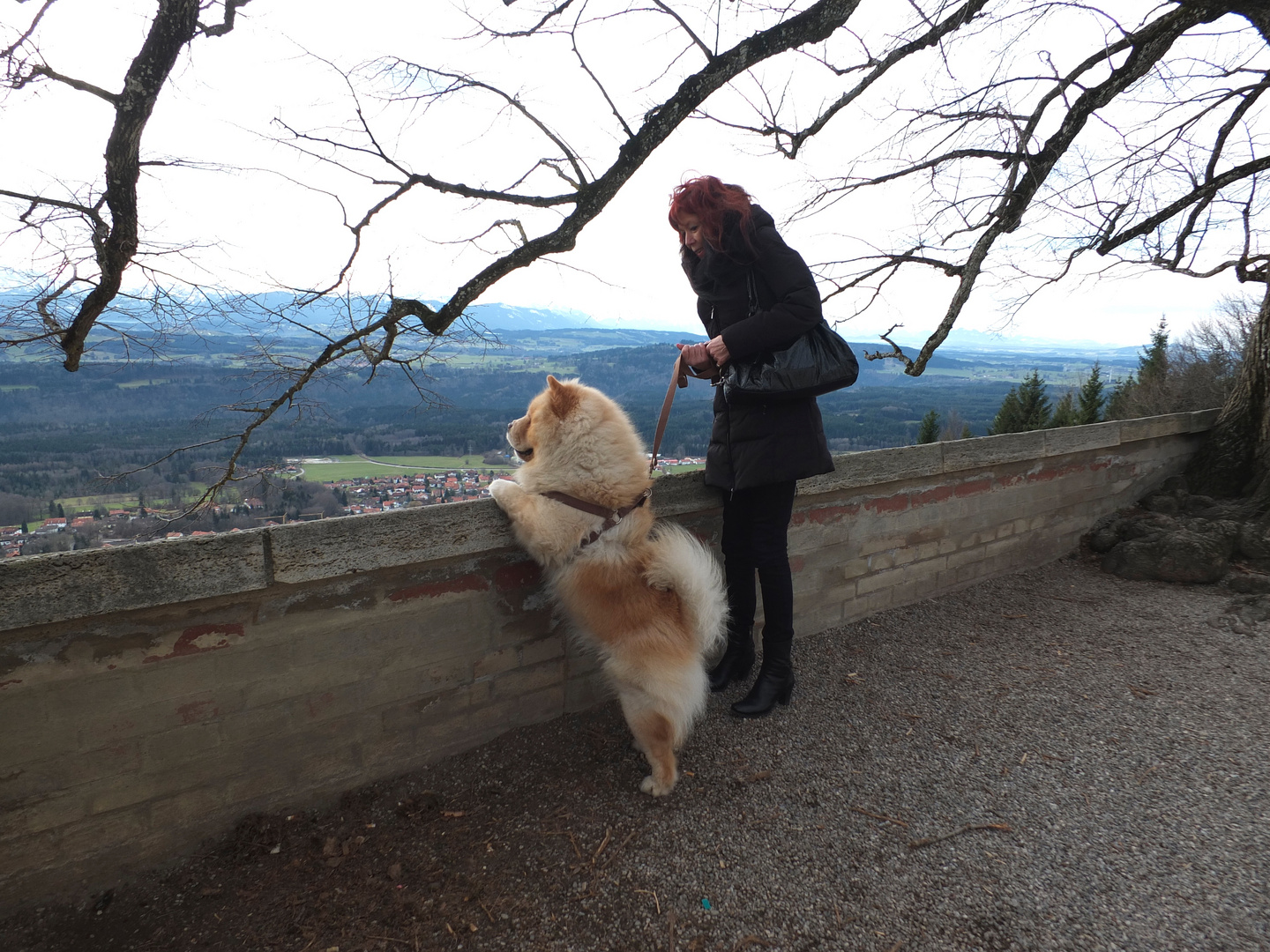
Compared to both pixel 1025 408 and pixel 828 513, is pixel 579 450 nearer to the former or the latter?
pixel 828 513

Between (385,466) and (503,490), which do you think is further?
(385,466)

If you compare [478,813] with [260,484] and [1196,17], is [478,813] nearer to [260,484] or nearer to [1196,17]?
[260,484]

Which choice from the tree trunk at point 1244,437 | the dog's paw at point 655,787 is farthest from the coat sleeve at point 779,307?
the tree trunk at point 1244,437

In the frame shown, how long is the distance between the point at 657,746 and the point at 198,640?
1.76 meters

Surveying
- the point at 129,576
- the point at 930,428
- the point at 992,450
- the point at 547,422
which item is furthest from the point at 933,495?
the point at 930,428

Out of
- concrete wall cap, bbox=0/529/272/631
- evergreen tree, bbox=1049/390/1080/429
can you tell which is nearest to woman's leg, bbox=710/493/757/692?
concrete wall cap, bbox=0/529/272/631

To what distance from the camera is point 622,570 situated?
8.32 ft

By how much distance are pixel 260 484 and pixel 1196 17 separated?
868 cm

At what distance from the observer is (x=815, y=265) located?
246 inches

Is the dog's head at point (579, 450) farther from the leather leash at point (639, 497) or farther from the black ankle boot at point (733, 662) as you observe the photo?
the black ankle boot at point (733, 662)

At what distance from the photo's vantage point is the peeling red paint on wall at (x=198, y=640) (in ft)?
6.91

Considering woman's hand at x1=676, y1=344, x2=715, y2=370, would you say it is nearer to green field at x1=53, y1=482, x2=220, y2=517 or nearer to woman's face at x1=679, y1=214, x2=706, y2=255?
woman's face at x1=679, y1=214, x2=706, y2=255

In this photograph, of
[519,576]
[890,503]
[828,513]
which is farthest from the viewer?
[890,503]

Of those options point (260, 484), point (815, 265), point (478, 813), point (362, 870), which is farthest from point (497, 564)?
point (815, 265)
